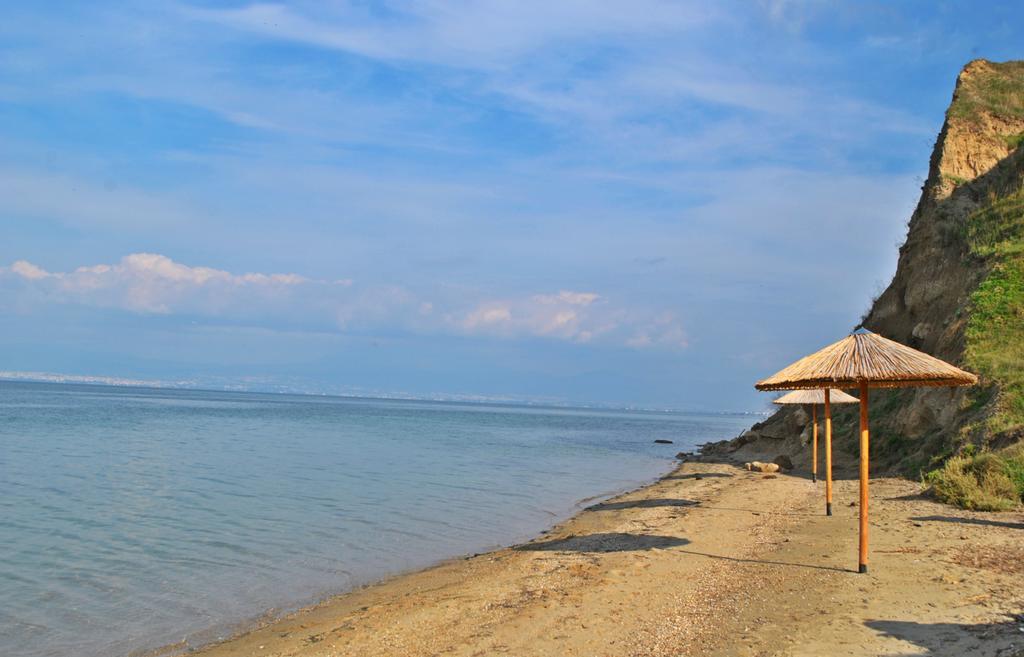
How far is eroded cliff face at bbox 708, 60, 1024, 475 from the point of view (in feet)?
57.6

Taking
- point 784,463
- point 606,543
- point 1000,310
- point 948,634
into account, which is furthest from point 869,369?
point 784,463

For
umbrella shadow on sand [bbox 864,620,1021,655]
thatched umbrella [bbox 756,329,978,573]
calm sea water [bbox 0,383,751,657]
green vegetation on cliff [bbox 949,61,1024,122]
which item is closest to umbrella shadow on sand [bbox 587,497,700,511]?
calm sea water [bbox 0,383,751,657]

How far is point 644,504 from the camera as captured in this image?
1744 cm

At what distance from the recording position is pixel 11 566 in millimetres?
11523

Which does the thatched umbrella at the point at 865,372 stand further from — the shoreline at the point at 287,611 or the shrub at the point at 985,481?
the shoreline at the point at 287,611

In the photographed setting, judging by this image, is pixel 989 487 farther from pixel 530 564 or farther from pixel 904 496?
pixel 530 564

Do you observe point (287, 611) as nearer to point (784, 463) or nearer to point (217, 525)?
point (217, 525)

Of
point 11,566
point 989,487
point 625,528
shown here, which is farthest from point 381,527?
point 989,487

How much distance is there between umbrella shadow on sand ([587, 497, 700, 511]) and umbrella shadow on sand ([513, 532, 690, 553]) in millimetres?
3804

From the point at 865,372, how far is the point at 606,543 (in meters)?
5.24

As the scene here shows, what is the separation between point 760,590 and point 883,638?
192cm

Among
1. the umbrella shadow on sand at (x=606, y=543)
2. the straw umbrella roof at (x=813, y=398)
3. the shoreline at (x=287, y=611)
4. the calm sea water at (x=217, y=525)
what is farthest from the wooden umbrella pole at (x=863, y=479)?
the straw umbrella roof at (x=813, y=398)

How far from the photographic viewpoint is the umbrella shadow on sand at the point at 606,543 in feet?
38.1

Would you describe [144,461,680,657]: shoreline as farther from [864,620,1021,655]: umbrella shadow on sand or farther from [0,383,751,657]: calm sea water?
[864,620,1021,655]: umbrella shadow on sand
